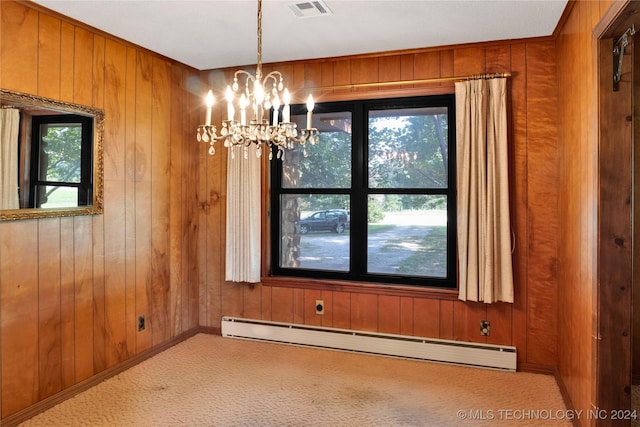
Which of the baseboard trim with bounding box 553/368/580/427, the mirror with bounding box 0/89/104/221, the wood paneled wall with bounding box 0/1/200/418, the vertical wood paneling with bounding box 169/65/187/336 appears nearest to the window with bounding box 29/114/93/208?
the mirror with bounding box 0/89/104/221

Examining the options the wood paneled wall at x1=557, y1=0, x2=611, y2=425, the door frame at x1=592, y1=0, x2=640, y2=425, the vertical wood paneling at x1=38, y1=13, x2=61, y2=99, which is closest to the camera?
the door frame at x1=592, y1=0, x2=640, y2=425

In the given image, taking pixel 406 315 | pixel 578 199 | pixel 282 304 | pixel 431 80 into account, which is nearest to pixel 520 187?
pixel 578 199

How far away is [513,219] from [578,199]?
838 millimetres

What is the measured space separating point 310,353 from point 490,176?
2.05 metres

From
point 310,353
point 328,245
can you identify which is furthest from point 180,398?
point 328,245

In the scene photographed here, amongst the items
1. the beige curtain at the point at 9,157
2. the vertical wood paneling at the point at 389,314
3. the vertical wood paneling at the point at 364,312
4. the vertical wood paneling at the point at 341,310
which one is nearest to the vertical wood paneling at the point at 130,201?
the beige curtain at the point at 9,157

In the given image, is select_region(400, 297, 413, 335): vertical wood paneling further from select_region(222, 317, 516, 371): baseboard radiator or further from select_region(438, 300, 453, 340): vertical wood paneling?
select_region(438, 300, 453, 340): vertical wood paneling

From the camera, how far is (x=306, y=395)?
291cm

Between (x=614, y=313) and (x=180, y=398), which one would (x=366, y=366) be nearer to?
(x=180, y=398)

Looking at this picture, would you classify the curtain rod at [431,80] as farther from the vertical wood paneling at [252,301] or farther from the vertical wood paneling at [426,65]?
the vertical wood paneling at [252,301]

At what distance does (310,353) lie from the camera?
368cm

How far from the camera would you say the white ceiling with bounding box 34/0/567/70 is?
2.65 meters

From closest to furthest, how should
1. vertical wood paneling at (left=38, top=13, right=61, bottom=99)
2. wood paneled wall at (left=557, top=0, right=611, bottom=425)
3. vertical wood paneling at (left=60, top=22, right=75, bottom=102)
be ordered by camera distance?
wood paneled wall at (left=557, top=0, right=611, bottom=425) < vertical wood paneling at (left=38, top=13, right=61, bottom=99) < vertical wood paneling at (left=60, top=22, right=75, bottom=102)

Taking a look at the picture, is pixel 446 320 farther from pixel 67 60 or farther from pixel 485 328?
pixel 67 60
